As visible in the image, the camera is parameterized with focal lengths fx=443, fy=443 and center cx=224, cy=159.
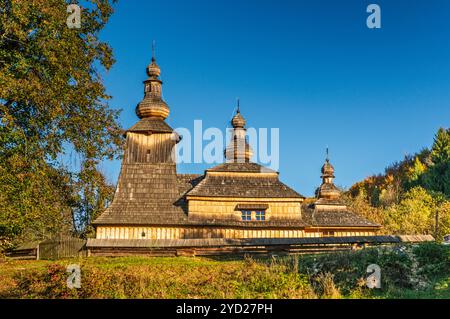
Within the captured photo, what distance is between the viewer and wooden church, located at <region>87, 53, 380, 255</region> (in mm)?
30484

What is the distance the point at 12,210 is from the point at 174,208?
14.8 metres

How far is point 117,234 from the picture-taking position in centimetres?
3036

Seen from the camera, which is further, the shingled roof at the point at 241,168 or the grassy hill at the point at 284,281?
the shingled roof at the point at 241,168

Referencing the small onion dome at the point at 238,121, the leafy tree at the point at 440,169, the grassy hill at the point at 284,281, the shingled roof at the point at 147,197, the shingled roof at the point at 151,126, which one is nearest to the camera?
the grassy hill at the point at 284,281

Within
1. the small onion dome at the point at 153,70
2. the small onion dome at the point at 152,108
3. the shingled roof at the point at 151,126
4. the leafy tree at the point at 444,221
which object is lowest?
the leafy tree at the point at 444,221

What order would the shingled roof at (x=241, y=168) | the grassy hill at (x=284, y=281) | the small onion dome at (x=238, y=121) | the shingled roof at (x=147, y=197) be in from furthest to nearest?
the small onion dome at (x=238, y=121) < the shingled roof at (x=241, y=168) < the shingled roof at (x=147, y=197) < the grassy hill at (x=284, y=281)

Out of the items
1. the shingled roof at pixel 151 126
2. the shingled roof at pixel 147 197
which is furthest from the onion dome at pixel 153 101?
the shingled roof at pixel 147 197

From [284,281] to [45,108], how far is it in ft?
44.4

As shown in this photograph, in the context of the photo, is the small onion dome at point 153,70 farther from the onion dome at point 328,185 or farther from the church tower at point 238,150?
the onion dome at point 328,185

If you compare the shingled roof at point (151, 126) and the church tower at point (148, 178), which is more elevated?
the shingled roof at point (151, 126)

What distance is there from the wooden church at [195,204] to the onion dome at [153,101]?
8 cm

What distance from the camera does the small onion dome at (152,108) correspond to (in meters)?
36.6

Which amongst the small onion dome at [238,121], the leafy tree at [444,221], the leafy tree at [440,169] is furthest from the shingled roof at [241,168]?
the leafy tree at [440,169]

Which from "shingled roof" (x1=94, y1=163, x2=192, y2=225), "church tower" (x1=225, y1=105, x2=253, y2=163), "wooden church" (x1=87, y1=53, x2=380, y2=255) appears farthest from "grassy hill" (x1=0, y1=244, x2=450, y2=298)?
"church tower" (x1=225, y1=105, x2=253, y2=163)
